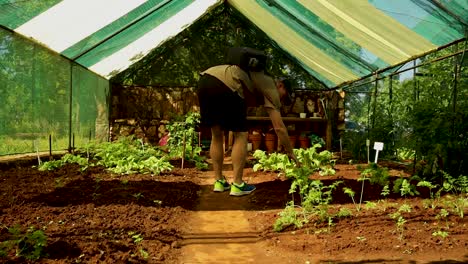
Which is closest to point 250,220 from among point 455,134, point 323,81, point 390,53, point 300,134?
point 455,134

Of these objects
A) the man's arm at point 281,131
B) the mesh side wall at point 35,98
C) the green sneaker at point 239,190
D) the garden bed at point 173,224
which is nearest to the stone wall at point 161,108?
the mesh side wall at point 35,98

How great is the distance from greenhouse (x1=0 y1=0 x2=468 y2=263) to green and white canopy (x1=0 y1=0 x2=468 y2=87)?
0.11ft

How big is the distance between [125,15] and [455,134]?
4.99 m

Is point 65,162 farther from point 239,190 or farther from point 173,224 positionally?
point 173,224

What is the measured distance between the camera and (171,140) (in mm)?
9805

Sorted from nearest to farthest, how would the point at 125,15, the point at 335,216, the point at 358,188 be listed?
the point at 335,216 < the point at 358,188 < the point at 125,15

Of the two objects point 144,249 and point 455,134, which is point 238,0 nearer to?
point 455,134

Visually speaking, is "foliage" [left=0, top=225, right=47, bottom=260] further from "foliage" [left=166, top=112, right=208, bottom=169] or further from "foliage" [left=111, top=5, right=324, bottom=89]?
"foliage" [left=111, top=5, right=324, bottom=89]

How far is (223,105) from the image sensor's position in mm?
3838

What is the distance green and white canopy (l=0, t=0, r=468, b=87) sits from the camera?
16.7 feet

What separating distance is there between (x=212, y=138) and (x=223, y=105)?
1.29 feet

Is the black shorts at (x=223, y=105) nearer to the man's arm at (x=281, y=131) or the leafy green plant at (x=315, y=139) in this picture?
the man's arm at (x=281, y=131)

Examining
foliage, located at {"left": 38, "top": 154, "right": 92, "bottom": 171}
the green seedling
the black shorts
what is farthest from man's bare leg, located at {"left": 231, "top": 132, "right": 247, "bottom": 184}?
foliage, located at {"left": 38, "top": 154, "right": 92, "bottom": 171}

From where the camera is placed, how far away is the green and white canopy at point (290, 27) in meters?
5.08
